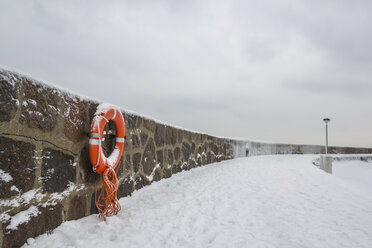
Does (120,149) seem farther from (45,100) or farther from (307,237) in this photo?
(307,237)

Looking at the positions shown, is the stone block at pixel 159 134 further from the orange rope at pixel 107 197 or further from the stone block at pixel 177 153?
the orange rope at pixel 107 197

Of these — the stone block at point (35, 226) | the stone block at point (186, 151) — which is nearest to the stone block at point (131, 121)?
the stone block at point (35, 226)

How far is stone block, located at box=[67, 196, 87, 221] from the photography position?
6.24ft

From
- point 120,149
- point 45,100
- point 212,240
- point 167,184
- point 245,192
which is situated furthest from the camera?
point 167,184

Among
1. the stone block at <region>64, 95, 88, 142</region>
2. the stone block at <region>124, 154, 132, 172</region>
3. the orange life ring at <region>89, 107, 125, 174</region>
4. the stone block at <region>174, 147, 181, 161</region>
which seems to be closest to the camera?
the stone block at <region>64, 95, 88, 142</region>

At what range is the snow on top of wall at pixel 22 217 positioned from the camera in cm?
139

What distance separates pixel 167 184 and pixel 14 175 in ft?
7.98

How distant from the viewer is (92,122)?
207 centimetres

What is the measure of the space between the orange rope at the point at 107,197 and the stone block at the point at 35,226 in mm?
387

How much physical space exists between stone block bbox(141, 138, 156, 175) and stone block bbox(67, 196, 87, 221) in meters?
1.24

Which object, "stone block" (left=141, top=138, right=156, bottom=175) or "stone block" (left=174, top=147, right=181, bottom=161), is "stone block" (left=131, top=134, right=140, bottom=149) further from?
"stone block" (left=174, top=147, right=181, bottom=161)

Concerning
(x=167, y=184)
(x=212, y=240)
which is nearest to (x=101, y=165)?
(x=212, y=240)

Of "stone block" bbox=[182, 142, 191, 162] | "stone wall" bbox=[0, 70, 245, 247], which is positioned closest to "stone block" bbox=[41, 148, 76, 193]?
"stone wall" bbox=[0, 70, 245, 247]

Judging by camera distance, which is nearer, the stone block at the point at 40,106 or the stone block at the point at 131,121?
the stone block at the point at 40,106
